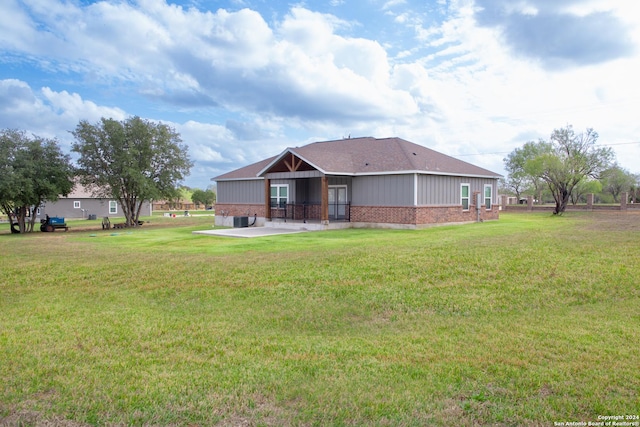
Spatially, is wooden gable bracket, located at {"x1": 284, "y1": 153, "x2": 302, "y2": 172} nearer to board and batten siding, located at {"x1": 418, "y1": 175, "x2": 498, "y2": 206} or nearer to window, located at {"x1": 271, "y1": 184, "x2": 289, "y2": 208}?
window, located at {"x1": 271, "y1": 184, "x2": 289, "y2": 208}

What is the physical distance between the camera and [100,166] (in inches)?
1192

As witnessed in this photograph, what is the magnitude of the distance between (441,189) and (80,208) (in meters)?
41.8

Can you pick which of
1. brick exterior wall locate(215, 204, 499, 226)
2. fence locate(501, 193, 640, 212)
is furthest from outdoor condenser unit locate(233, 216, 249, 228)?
fence locate(501, 193, 640, 212)

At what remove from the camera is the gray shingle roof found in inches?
835

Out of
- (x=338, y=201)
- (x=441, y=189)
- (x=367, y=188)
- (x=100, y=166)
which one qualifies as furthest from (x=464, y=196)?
(x=100, y=166)

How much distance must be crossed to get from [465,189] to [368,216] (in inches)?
242

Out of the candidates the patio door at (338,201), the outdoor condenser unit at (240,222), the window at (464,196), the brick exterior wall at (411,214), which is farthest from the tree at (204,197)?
the window at (464,196)

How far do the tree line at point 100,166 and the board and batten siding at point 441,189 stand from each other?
18.5m

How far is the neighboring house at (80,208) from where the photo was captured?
4716cm

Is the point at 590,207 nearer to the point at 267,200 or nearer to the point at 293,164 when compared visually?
the point at 267,200

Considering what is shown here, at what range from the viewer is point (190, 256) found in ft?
43.1

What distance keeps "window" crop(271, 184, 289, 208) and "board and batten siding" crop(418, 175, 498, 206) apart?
7.80m

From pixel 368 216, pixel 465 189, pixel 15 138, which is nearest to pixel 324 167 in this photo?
pixel 368 216

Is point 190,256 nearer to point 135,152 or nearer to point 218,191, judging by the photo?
point 218,191
